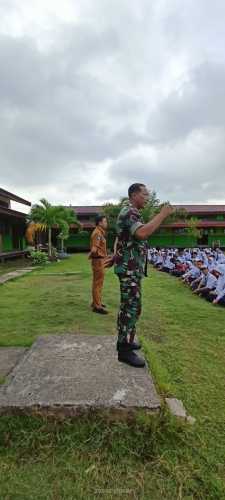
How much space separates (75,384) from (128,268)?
0.98 meters

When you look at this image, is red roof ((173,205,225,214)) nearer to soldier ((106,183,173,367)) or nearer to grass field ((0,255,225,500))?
soldier ((106,183,173,367))

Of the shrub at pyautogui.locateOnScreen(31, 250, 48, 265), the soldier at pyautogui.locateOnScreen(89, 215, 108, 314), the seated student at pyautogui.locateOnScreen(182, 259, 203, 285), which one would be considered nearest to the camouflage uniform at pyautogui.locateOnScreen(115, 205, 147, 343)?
the soldier at pyautogui.locateOnScreen(89, 215, 108, 314)

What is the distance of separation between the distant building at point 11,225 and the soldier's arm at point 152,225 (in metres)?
12.6

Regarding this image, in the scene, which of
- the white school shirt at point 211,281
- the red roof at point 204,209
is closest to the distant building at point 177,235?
the red roof at point 204,209

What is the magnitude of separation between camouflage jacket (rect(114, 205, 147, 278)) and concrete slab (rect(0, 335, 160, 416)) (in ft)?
2.76

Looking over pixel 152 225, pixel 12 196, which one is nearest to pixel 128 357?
pixel 152 225

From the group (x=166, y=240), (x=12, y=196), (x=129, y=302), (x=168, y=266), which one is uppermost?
(x=12, y=196)

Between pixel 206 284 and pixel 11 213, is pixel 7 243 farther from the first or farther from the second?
pixel 206 284

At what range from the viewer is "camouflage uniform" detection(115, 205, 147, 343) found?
2404 mm

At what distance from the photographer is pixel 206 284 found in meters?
7.37

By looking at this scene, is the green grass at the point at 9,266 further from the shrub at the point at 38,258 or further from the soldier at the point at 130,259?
the soldier at the point at 130,259

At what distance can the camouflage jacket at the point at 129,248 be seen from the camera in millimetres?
2352

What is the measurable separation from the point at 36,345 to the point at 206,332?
2478 mm

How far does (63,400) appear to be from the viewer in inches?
80.9
